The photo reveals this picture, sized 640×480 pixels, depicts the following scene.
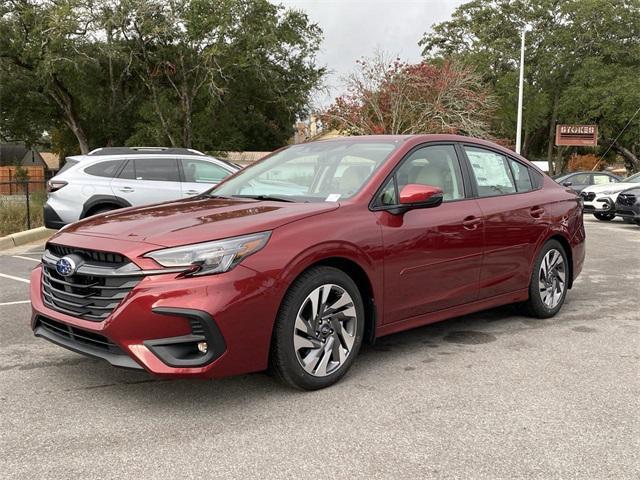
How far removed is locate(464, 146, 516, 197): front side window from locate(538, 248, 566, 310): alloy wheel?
764mm

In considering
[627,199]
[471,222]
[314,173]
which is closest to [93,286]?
[314,173]

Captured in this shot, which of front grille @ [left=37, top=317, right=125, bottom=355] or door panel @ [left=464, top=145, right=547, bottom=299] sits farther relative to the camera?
door panel @ [left=464, top=145, right=547, bottom=299]

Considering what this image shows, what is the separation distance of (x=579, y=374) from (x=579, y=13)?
38459mm

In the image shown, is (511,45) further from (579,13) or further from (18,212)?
(18,212)

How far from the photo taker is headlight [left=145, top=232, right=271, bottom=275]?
3506 millimetres

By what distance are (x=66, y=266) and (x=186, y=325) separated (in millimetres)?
889

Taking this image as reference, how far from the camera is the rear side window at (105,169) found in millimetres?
10703

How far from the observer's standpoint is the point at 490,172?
5.44m

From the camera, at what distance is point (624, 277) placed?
827 cm

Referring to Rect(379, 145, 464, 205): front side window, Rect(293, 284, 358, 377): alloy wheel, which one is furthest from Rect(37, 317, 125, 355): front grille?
Rect(379, 145, 464, 205): front side window

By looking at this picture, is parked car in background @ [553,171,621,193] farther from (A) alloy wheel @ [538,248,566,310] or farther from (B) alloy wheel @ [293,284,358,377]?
(B) alloy wheel @ [293,284,358,377]

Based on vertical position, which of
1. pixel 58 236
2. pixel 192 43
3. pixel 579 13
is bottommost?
pixel 58 236

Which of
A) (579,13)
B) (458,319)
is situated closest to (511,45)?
(579,13)

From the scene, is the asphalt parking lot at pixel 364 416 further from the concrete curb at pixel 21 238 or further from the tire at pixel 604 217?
the tire at pixel 604 217
